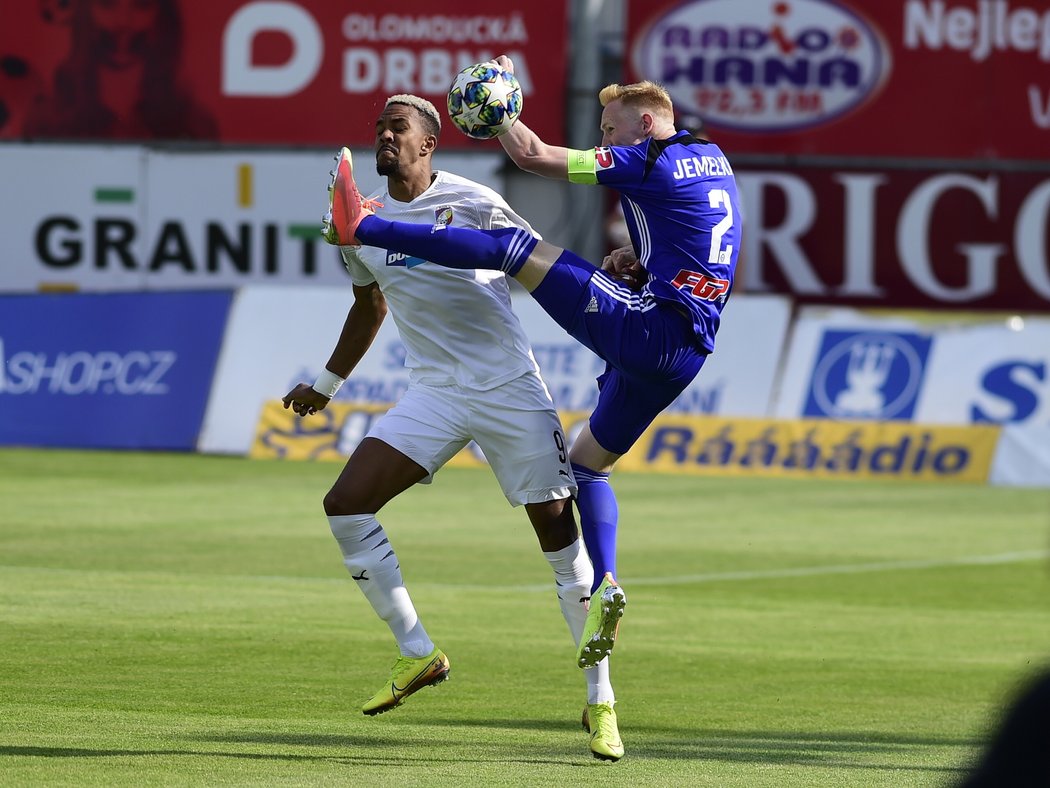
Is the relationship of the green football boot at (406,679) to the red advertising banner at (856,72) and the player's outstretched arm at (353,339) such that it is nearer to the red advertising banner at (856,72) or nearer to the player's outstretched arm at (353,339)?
the player's outstretched arm at (353,339)

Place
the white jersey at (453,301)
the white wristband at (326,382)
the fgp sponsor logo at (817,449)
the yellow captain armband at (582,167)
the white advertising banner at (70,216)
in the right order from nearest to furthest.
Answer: the yellow captain armband at (582,167) < the white jersey at (453,301) < the white wristband at (326,382) < the fgp sponsor logo at (817,449) < the white advertising banner at (70,216)

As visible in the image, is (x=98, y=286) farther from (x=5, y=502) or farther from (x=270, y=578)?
(x=270, y=578)

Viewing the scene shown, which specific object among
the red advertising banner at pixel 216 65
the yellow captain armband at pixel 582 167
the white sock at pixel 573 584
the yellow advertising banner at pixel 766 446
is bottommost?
the yellow advertising banner at pixel 766 446

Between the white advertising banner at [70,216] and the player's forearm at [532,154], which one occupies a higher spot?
the player's forearm at [532,154]

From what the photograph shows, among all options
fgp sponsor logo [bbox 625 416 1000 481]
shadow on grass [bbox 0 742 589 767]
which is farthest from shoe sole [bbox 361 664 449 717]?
fgp sponsor logo [bbox 625 416 1000 481]

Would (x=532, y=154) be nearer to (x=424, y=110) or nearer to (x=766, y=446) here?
(x=424, y=110)

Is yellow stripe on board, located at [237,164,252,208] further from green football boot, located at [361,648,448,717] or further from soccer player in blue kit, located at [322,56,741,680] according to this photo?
green football boot, located at [361,648,448,717]

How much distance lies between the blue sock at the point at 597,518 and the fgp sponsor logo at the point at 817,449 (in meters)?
13.2

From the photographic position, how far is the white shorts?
7660mm

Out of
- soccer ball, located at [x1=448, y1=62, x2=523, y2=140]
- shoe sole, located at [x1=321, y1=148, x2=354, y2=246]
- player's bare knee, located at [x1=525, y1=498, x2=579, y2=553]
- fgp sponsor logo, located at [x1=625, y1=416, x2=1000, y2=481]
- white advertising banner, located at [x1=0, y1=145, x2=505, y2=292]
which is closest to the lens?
shoe sole, located at [x1=321, y1=148, x2=354, y2=246]

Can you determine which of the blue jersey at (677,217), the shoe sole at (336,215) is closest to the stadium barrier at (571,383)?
the blue jersey at (677,217)

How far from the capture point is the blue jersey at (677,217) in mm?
7535

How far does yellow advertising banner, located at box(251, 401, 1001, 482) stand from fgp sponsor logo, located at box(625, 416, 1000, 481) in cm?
1

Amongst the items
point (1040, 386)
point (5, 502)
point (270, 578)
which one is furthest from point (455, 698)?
point (1040, 386)
